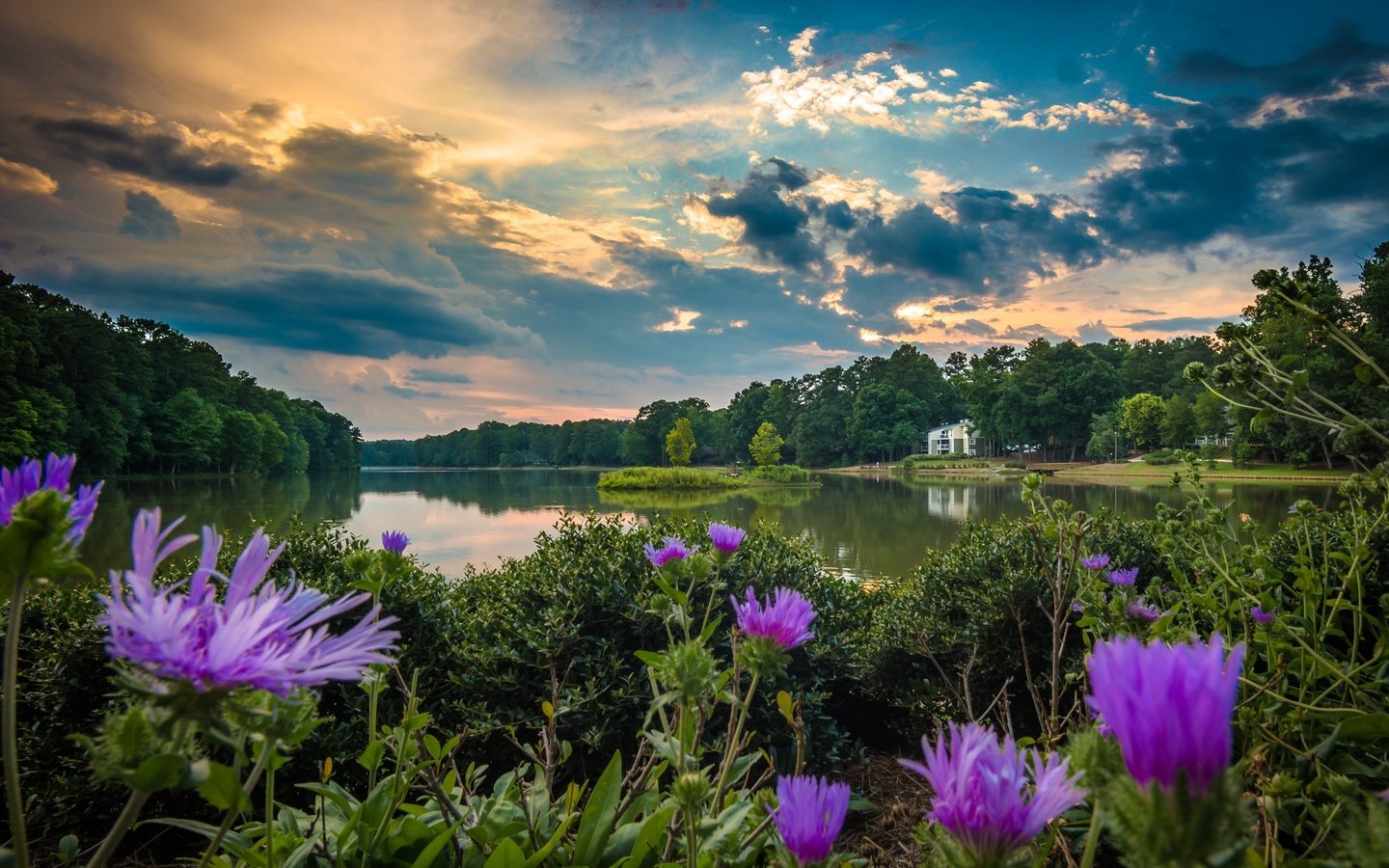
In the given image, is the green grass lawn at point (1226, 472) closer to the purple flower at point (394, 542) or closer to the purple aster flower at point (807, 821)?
the purple flower at point (394, 542)

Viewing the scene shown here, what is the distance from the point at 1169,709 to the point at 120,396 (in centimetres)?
5667

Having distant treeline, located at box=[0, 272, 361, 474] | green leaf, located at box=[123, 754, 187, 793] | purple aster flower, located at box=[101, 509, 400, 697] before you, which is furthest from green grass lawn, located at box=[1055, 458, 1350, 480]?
distant treeline, located at box=[0, 272, 361, 474]

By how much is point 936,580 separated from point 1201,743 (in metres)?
3.73

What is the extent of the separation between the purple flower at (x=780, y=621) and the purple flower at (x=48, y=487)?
0.83 meters

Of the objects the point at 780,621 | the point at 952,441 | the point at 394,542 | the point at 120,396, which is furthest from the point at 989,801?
the point at 952,441

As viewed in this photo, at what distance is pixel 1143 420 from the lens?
177 feet

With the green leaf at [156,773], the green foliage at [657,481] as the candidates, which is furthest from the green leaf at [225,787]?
the green foliage at [657,481]

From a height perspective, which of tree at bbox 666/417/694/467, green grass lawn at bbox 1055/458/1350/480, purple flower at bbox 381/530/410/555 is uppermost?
tree at bbox 666/417/694/467

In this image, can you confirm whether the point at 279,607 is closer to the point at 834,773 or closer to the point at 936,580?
the point at 834,773

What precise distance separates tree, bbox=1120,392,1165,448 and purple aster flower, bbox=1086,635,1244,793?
206 feet

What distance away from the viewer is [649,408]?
9719 cm

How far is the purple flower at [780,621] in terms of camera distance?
1148mm

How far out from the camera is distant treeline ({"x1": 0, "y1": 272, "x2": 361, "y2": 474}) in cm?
3234

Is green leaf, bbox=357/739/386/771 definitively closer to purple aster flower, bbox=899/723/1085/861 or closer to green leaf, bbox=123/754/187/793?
green leaf, bbox=123/754/187/793
